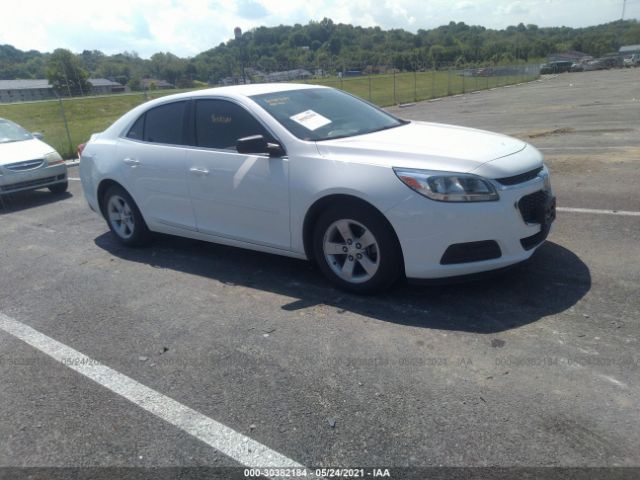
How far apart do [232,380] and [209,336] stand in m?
0.67

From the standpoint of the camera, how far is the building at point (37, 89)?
2366cm

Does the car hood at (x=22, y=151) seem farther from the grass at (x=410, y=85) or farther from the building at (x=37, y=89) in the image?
the grass at (x=410, y=85)

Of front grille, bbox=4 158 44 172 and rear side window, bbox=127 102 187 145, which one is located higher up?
rear side window, bbox=127 102 187 145

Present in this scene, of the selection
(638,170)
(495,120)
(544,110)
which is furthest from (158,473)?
(544,110)

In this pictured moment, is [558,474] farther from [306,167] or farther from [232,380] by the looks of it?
[306,167]

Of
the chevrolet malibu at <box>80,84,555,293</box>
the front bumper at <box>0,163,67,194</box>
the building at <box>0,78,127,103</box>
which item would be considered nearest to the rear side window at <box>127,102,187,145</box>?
the chevrolet malibu at <box>80,84,555,293</box>

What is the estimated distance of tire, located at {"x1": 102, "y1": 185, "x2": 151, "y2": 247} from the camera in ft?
19.1

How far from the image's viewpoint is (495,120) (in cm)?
1694

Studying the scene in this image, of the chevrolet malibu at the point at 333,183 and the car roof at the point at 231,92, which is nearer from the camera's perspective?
the chevrolet malibu at the point at 333,183

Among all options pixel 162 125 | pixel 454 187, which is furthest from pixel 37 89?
pixel 454 187

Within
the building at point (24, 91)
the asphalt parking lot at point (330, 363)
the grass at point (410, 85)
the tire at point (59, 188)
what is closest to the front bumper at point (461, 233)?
the asphalt parking lot at point (330, 363)

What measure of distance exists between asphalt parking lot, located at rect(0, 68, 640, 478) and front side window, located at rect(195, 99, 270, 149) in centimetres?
123

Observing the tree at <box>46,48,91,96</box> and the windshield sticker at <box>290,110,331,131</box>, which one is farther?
the tree at <box>46,48,91,96</box>

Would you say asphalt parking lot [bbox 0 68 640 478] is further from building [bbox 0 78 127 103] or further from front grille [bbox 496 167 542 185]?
building [bbox 0 78 127 103]
